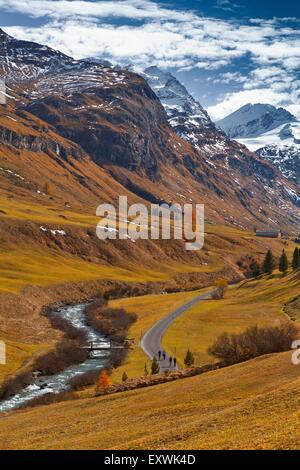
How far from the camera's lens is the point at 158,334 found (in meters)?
118

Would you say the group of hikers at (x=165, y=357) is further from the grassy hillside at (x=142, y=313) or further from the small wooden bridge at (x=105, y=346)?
the small wooden bridge at (x=105, y=346)

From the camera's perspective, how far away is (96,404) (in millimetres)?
54219

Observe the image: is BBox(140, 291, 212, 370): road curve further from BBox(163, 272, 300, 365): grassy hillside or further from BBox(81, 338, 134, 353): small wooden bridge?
BBox(81, 338, 134, 353): small wooden bridge

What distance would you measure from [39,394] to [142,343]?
36.4 meters

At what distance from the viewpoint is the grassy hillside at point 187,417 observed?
105 ft

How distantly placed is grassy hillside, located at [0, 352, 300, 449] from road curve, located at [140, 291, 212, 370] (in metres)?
32.8

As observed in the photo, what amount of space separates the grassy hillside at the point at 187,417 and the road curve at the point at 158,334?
32845 millimetres

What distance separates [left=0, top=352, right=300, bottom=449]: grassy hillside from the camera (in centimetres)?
3190

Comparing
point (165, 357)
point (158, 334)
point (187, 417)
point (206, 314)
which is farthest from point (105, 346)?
point (187, 417)

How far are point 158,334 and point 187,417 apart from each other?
7607cm

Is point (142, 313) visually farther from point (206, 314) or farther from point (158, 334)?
point (158, 334)

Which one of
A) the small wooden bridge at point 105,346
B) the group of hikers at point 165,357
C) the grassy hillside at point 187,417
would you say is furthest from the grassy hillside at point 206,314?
the grassy hillside at point 187,417

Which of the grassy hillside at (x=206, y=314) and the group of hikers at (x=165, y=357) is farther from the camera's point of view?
the grassy hillside at (x=206, y=314)
